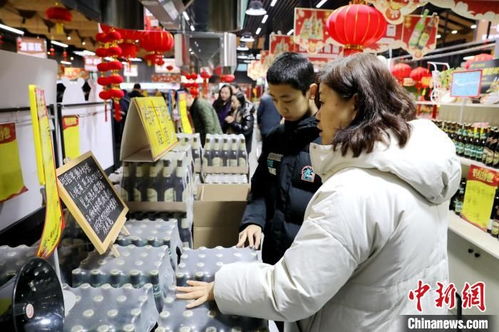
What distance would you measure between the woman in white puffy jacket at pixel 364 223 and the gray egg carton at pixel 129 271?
277 mm

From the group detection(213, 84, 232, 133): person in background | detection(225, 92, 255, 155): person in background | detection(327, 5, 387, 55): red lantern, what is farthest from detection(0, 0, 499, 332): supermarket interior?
detection(213, 84, 232, 133): person in background

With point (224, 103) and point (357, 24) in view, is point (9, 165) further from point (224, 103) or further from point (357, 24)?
point (224, 103)

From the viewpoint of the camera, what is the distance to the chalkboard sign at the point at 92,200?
3.95 ft

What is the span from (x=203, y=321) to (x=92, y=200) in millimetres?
669

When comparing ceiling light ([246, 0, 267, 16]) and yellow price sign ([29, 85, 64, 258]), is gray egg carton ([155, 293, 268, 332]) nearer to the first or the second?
yellow price sign ([29, 85, 64, 258])

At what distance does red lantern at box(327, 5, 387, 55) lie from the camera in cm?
399

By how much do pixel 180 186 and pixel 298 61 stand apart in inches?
34.6

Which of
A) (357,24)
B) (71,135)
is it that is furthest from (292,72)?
(71,135)

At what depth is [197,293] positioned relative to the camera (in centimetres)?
110

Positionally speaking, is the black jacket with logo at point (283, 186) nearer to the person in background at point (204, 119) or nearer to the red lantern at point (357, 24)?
the red lantern at point (357, 24)

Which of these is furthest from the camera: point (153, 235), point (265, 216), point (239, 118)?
point (239, 118)

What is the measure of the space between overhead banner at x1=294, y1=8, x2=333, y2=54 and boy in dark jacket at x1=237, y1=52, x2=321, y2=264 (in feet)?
20.1

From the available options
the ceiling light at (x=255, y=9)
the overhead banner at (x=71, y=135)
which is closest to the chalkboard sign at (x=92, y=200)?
the overhead banner at (x=71, y=135)

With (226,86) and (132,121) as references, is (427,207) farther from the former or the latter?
(226,86)
